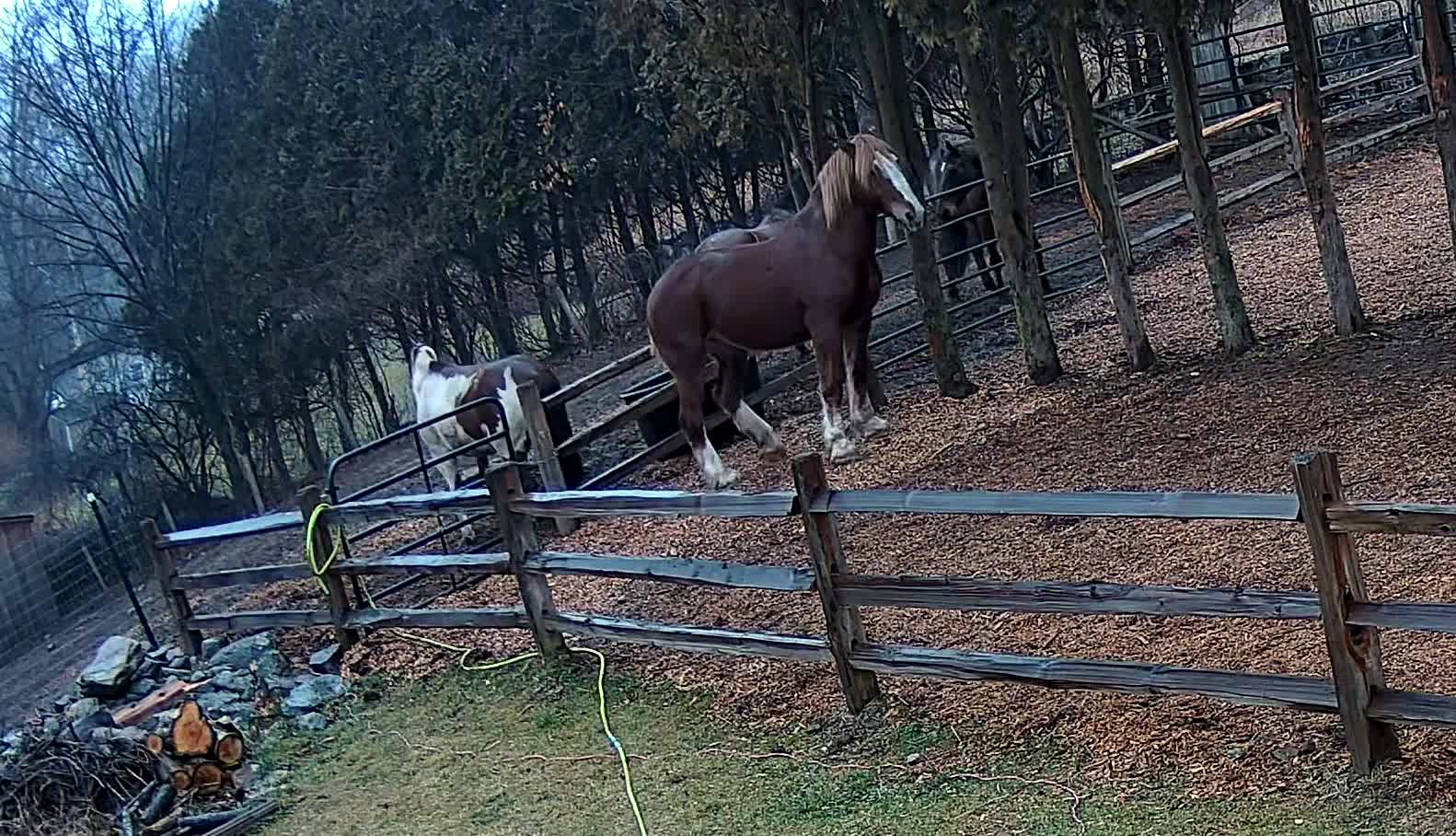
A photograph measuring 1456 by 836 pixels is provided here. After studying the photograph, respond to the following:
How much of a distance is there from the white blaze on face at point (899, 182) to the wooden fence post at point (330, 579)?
3.52 m

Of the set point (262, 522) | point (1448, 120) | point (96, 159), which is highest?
point (96, 159)

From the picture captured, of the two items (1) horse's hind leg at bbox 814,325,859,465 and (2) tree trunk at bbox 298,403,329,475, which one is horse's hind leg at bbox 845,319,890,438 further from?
(2) tree trunk at bbox 298,403,329,475

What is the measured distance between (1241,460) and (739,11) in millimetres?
4460

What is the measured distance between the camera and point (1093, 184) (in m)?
7.60

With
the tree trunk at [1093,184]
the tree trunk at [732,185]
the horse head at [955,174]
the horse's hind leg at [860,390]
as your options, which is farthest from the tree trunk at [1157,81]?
the horse's hind leg at [860,390]

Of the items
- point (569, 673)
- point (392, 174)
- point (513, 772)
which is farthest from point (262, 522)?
point (392, 174)

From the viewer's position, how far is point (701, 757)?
477cm

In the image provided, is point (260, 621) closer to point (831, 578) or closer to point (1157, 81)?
point (831, 578)

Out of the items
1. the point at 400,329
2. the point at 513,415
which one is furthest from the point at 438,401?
the point at 400,329

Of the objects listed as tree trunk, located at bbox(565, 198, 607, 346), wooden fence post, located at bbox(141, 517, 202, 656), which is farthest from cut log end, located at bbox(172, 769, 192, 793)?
tree trunk, located at bbox(565, 198, 607, 346)

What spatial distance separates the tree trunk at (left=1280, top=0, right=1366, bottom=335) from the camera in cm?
681

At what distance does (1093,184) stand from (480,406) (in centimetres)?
424

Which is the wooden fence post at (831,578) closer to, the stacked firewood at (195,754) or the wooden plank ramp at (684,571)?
the wooden plank ramp at (684,571)

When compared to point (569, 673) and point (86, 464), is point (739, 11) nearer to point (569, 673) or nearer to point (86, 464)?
point (569, 673)
